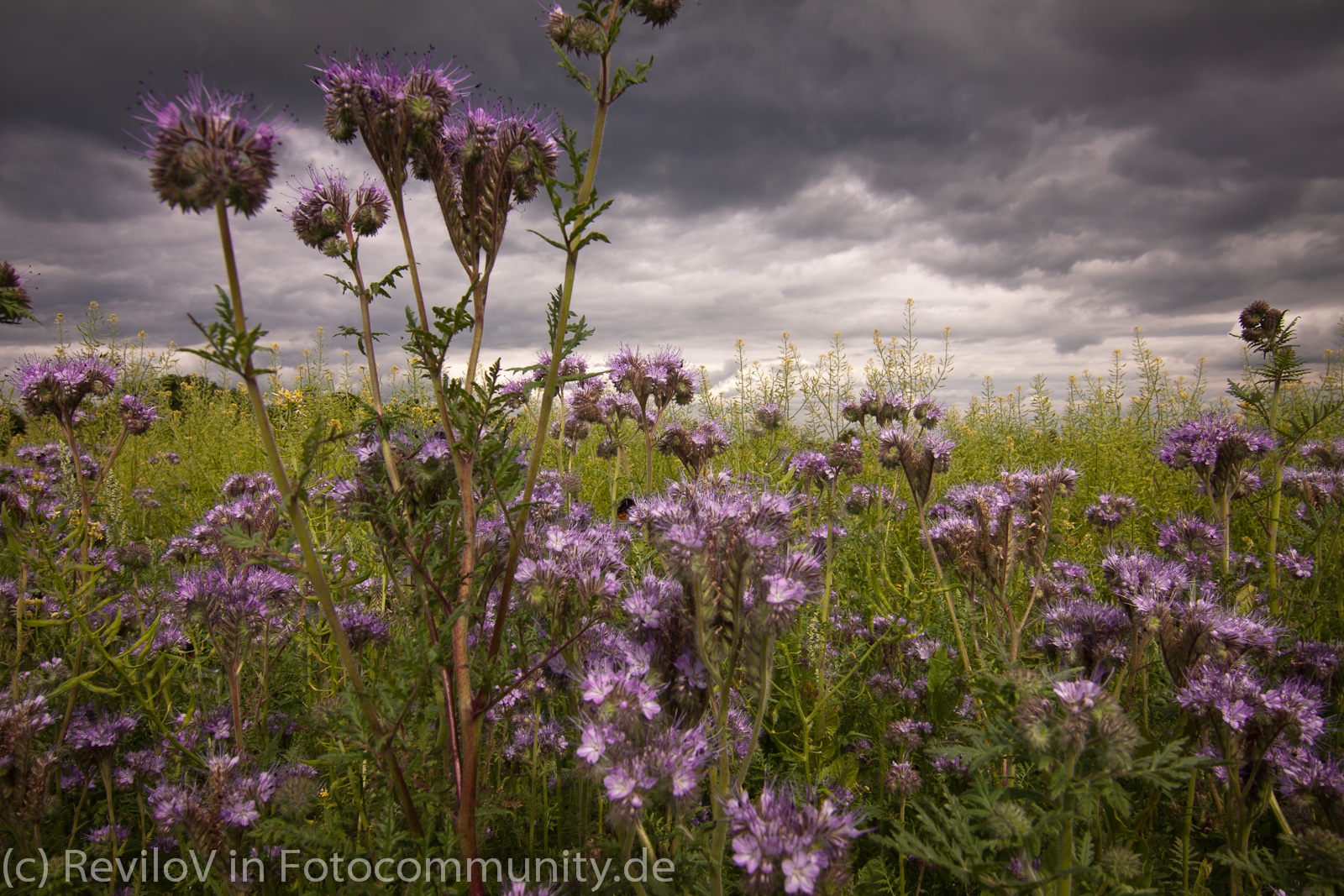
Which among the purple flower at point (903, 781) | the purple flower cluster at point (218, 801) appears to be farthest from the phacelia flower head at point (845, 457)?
the purple flower cluster at point (218, 801)

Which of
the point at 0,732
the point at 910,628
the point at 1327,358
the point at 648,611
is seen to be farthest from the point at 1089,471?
the point at 0,732

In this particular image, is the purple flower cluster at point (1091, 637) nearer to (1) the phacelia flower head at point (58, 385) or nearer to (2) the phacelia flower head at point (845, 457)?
(2) the phacelia flower head at point (845, 457)

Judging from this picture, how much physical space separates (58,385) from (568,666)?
3343 mm

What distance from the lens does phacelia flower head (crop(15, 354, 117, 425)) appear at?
322 centimetres

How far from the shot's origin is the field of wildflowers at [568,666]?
1678mm

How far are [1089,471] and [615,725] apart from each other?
8949 mm

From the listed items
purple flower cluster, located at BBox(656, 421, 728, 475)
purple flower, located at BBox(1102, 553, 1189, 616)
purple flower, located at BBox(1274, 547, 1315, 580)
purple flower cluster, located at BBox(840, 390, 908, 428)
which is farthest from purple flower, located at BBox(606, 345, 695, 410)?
purple flower, located at BBox(1274, 547, 1315, 580)

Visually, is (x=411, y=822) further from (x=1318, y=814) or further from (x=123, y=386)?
(x=123, y=386)

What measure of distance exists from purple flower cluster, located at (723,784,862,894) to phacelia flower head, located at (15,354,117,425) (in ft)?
13.1

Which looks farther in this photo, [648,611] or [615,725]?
[648,611]

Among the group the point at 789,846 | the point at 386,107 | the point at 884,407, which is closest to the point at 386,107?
the point at 386,107

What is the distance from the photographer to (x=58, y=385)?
10.6ft

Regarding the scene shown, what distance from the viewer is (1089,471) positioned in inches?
327

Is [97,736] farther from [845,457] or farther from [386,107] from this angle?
[845,457]
